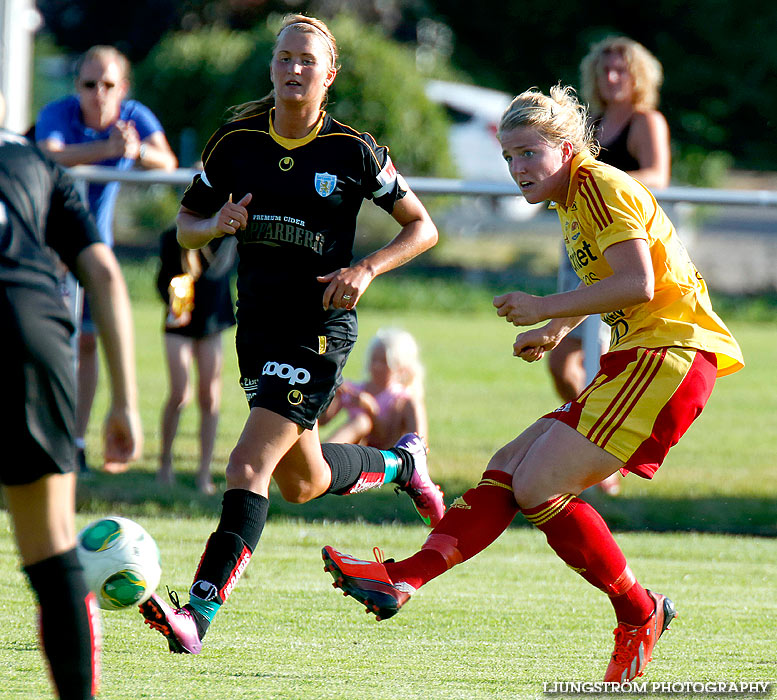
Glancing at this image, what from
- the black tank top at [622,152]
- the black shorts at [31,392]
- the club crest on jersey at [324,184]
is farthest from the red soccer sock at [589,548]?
the black tank top at [622,152]

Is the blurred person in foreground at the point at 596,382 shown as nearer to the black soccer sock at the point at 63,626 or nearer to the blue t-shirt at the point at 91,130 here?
the black soccer sock at the point at 63,626

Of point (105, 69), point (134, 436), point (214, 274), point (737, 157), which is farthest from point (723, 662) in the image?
point (737, 157)

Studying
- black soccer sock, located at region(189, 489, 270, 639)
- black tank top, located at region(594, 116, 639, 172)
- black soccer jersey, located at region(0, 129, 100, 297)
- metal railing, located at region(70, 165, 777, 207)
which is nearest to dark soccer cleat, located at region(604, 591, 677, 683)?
black soccer sock, located at region(189, 489, 270, 639)

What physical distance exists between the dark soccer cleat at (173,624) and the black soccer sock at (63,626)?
944mm

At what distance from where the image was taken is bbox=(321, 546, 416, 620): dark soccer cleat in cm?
386

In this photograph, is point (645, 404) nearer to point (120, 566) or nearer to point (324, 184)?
point (324, 184)

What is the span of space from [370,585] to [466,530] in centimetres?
39

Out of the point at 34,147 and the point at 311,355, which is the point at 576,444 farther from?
the point at 34,147

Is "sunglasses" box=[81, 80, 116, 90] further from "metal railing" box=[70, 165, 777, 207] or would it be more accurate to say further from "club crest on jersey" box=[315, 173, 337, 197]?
"club crest on jersey" box=[315, 173, 337, 197]

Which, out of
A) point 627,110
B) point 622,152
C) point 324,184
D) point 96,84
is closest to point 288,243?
point 324,184

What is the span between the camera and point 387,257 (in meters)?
4.50

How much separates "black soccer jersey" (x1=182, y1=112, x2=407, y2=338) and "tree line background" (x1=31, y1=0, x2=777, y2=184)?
17698mm

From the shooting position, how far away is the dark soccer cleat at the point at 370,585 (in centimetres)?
386

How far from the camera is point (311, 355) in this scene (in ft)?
14.7
